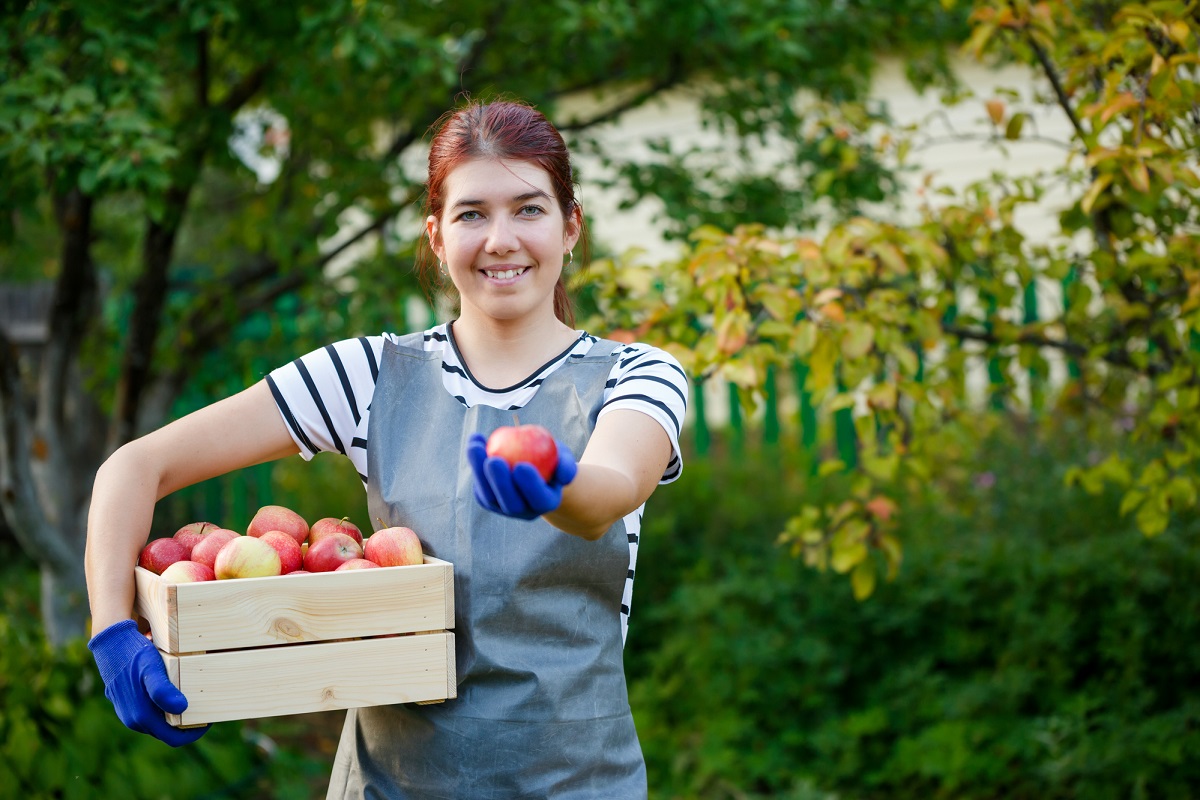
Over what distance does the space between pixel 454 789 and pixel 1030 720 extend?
110 inches

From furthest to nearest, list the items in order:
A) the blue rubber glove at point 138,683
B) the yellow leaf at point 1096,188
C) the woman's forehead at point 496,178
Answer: the yellow leaf at point 1096,188, the woman's forehead at point 496,178, the blue rubber glove at point 138,683

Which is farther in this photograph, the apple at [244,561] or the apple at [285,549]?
the apple at [285,549]

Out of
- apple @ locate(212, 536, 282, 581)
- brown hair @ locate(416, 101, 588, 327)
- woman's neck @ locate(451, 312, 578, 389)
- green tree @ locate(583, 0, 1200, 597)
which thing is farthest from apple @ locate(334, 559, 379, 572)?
green tree @ locate(583, 0, 1200, 597)

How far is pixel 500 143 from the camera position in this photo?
1.72 meters

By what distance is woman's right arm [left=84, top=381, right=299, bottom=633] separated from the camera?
63.4 inches

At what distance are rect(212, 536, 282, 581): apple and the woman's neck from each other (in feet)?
1.36

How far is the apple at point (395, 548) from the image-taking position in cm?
161

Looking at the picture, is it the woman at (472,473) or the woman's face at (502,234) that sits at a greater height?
the woman's face at (502,234)

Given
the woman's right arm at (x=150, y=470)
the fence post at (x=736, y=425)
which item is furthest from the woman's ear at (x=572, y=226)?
the fence post at (x=736, y=425)

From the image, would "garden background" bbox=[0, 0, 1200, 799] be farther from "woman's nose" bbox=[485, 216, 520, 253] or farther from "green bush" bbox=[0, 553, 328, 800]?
"woman's nose" bbox=[485, 216, 520, 253]

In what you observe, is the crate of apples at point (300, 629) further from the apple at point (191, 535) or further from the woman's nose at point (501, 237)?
the woman's nose at point (501, 237)

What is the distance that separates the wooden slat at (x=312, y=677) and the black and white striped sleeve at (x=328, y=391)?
0.35 m

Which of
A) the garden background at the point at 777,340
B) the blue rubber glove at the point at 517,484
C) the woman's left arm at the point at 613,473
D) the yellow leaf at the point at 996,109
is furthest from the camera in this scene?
the yellow leaf at the point at 996,109

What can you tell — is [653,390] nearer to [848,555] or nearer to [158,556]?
[158,556]
